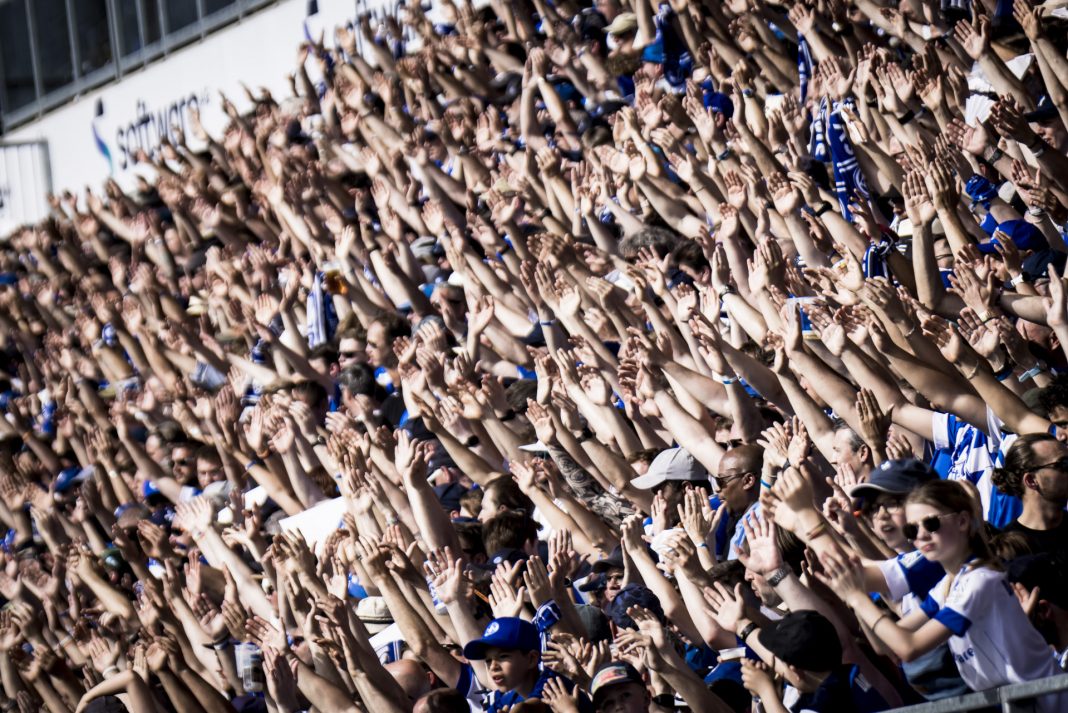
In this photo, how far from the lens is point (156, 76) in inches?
733

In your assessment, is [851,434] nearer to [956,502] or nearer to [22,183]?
[956,502]

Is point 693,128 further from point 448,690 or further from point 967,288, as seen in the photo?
point 448,690

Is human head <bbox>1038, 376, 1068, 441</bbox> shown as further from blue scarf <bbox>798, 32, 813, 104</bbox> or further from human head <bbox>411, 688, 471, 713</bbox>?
blue scarf <bbox>798, 32, 813, 104</bbox>

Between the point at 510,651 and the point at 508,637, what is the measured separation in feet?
0.14

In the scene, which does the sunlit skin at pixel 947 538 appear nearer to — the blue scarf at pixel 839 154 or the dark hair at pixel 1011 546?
the dark hair at pixel 1011 546

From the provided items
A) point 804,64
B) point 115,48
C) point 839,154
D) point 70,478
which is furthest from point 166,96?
point 839,154

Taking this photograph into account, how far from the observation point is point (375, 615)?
7.11 m

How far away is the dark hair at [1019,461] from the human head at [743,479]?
118 cm

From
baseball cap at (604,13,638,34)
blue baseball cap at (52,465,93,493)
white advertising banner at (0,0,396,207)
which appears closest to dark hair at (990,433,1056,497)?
baseball cap at (604,13,638,34)

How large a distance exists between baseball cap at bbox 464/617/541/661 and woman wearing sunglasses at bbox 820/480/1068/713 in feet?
4.02

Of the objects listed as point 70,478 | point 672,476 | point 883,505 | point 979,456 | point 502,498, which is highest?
point 70,478

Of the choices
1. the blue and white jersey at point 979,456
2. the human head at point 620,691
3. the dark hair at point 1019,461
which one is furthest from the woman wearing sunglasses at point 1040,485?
the human head at point 620,691

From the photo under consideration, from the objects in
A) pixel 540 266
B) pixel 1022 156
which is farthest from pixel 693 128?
pixel 1022 156

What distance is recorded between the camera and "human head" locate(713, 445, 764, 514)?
6.14 metres
